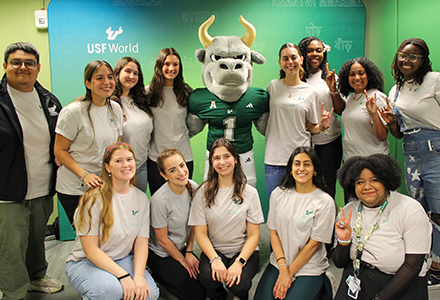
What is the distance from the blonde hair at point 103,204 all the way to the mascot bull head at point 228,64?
36.2 inches

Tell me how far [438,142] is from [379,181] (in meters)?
0.79

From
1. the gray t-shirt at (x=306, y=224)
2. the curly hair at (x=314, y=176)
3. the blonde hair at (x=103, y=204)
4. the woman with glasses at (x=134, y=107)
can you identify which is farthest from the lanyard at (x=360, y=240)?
the woman with glasses at (x=134, y=107)

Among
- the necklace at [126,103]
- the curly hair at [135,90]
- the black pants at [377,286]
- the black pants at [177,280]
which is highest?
the curly hair at [135,90]

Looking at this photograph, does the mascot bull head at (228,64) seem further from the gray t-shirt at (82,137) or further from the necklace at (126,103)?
the gray t-shirt at (82,137)

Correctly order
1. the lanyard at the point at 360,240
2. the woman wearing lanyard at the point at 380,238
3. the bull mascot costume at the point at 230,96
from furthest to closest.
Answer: the bull mascot costume at the point at 230,96
the lanyard at the point at 360,240
the woman wearing lanyard at the point at 380,238

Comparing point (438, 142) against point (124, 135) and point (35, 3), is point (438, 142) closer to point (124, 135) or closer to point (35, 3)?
point (124, 135)

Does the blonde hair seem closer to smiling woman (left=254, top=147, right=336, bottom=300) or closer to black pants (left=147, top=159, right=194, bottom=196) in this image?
black pants (left=147, top=159, right=194, bottom=196)

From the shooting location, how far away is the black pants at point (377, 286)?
1.77 m

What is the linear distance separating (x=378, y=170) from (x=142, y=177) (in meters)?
1.76

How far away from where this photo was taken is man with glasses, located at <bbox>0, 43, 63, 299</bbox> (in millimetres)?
2139

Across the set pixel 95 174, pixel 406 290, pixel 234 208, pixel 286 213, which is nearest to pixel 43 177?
pixel 95 174

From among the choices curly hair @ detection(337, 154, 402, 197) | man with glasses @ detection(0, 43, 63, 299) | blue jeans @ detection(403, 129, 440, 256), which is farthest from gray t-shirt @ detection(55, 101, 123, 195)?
blue jeans @ detection(403, 129, 440, 256)

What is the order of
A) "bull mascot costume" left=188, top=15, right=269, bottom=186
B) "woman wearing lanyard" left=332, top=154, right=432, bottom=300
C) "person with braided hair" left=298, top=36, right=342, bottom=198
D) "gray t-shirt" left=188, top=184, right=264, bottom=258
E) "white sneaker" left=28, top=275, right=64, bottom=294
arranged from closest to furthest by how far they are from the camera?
"woman wearing lanyard" left=332, top=154, right=432, bottom=300 < "gray t-shirt" left=188, top=184, right=264, bottom=258 < "white sneaker" left=28, top=275, right=64, bottom=294 < "bull mascot costume" left=188, top=15, right=269, bottom=186 < "person with braided hair" left=298, top=36, right=342, bottom=198

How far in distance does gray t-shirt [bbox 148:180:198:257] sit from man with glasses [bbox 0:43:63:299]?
79 cm
